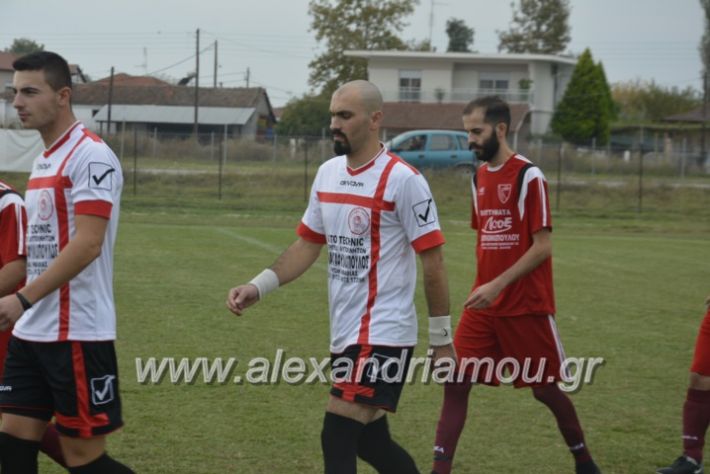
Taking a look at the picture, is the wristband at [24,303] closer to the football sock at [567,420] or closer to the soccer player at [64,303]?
the soccer player at [64,303]

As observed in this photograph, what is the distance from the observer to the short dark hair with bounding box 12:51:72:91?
454cm

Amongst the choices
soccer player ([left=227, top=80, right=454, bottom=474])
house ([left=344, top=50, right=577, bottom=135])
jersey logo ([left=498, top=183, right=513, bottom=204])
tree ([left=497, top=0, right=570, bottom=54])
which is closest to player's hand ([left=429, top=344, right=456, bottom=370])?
soccer player ([left=227, top=80, right=454, bottom=474])

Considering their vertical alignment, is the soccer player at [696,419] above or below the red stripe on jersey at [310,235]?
below

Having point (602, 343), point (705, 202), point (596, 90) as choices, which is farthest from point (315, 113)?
point (602, 343)

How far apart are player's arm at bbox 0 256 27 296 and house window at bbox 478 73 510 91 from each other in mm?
62782

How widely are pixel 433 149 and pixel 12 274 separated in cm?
3013

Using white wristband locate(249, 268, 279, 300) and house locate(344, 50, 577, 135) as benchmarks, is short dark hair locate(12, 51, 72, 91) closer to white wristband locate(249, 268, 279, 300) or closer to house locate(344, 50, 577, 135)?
white wristband locate(249, 268, 279, 300)

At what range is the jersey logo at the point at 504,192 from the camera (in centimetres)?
609

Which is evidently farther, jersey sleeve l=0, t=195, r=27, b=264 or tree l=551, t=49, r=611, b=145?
tree l=551, t=49, r=611, b=145

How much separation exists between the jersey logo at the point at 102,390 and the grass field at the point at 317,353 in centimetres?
168

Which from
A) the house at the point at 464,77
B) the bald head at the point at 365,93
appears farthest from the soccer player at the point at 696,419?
the house at the point at 464,77

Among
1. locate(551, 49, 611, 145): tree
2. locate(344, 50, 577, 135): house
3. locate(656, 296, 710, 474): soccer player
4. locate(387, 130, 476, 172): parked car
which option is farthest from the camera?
locate(344, 50, 577, 135): house

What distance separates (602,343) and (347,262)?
6.24 metres

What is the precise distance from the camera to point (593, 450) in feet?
22.5
